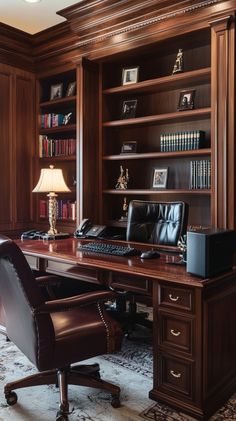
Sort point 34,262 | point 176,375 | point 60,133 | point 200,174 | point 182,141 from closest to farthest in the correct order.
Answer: point 176,375
point 34,262
point 200,174
point 182,141
point 60,133

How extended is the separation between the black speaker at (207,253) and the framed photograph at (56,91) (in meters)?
2.84

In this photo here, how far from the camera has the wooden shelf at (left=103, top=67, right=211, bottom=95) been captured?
312cm

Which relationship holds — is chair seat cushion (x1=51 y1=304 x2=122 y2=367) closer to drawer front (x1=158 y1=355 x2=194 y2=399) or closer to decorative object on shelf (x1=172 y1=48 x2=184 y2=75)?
drawer front (x1=158 y1=355 x2=194 y2=399)

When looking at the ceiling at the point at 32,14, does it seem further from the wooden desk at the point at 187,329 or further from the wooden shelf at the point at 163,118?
the wooden desk at the point at 187,329

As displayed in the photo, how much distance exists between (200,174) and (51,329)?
6.59 ft

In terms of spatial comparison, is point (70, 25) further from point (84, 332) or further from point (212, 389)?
point (212, 389)

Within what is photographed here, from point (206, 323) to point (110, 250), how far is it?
0.83m

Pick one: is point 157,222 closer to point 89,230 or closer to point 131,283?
point 89,230

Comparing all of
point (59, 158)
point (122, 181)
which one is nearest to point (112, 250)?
point (122, 181)

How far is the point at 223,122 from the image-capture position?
9.18 feet

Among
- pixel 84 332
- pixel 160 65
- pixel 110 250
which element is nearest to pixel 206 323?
pixel 84 332

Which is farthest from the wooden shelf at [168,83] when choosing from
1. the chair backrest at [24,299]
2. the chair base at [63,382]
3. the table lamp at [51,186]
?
the chair base at [63,382]

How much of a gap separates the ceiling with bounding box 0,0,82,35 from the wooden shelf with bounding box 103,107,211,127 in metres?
1.10

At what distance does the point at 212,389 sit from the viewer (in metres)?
1.98
